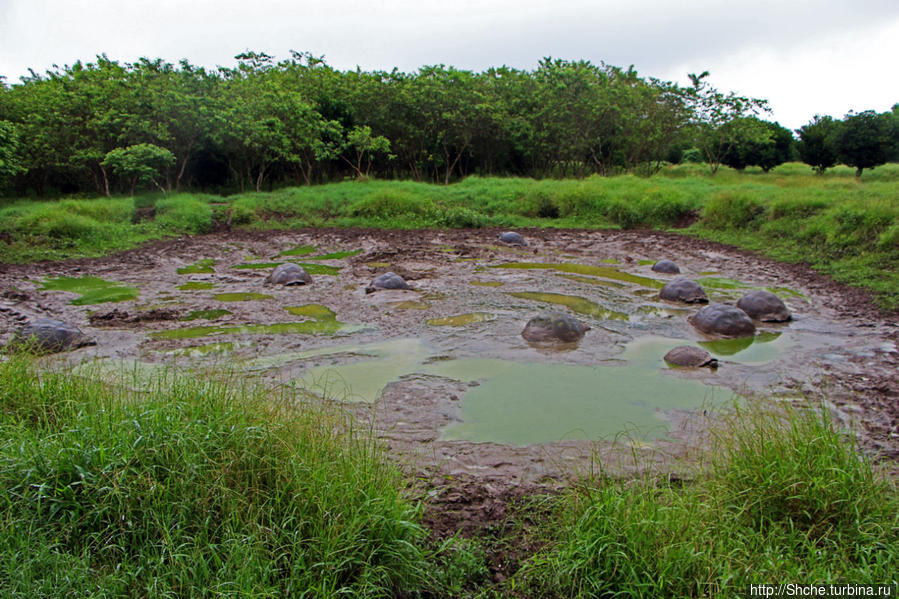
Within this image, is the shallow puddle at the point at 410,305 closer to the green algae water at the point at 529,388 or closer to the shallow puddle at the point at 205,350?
the green algae water at the point at 529,388

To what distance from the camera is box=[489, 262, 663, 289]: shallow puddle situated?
39.2 feet

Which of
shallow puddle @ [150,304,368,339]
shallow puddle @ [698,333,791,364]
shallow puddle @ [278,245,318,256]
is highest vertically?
shallow puddle @ [698,333,791,364]

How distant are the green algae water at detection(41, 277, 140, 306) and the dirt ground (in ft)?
0.90

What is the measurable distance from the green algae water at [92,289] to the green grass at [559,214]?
256 centimetres

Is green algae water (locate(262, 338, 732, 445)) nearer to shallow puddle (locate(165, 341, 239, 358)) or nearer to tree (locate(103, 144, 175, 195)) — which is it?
shallow puddle (locate(165, 341, 239, 358))

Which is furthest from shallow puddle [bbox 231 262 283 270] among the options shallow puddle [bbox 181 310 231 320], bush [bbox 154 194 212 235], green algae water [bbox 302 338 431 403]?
green algae water [bbox 302 338 431 403]

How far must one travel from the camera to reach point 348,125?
29.3m

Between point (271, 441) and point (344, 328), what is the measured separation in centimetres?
491

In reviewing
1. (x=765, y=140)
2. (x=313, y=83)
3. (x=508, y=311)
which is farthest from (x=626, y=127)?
(x=508, y=311)

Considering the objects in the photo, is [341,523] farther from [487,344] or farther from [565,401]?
[487,344]

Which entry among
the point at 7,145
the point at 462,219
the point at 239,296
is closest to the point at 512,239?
the point at 462,219

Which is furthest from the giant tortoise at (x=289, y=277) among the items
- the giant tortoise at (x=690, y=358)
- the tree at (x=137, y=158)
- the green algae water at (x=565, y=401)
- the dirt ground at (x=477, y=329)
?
the tree at (x=137, y=158)

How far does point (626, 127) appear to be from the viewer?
31.0 meters

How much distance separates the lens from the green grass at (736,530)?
302 cm
